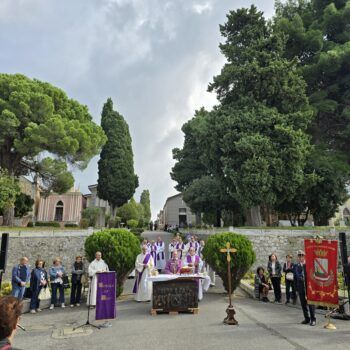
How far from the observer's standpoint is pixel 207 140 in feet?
74.9

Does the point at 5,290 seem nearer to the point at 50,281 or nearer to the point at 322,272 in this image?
the point at 50,281

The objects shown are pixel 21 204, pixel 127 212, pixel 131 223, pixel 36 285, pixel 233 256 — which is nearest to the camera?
pixel 36 285

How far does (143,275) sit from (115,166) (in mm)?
27469

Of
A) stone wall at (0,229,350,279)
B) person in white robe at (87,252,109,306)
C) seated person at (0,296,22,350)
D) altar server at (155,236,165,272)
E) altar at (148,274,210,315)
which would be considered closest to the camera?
seated person at (0,296,22,350)

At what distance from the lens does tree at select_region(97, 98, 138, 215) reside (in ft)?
123

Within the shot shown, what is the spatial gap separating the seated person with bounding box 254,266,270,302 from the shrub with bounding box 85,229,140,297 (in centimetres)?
469

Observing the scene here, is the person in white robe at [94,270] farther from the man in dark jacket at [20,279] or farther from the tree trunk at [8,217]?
the tree trunk at [8,217]

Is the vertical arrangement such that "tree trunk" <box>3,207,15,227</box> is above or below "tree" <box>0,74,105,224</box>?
below

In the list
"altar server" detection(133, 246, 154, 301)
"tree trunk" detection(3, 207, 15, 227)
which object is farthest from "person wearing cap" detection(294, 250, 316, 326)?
"tree trunk" detection(3, 207, 15, 227)

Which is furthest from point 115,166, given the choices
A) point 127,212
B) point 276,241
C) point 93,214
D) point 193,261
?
point 193,261

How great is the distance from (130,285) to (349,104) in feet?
76.7

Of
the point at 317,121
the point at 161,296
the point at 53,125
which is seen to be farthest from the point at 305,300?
the point at 317,121

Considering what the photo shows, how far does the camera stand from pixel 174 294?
9.08 metres

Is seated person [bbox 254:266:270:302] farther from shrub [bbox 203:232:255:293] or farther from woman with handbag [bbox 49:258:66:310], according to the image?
woman with handbag [bbox 49:258:66:310]
